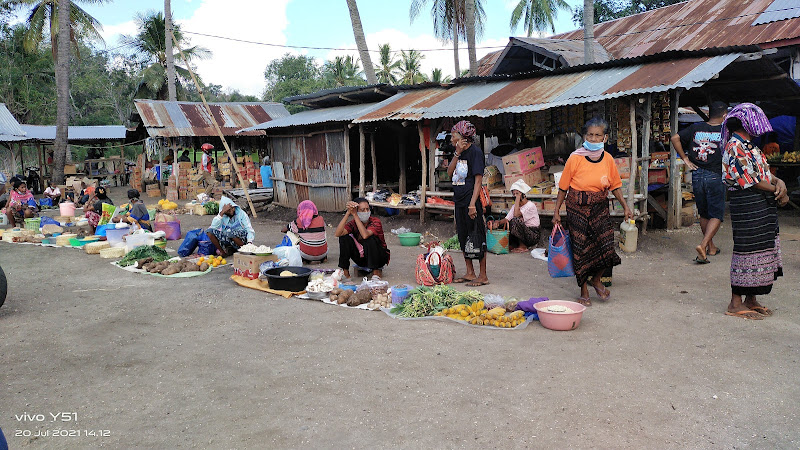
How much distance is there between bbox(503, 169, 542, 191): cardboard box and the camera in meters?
10.1

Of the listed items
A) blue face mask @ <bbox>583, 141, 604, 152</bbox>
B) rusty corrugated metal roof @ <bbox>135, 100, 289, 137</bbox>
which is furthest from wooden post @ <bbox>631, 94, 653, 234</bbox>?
rusty corrugated metal roof @ <bbox>135, 100, 289, 137</bbox>

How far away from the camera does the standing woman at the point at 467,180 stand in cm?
632

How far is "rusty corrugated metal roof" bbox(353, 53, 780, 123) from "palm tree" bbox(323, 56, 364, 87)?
27161 millimetres

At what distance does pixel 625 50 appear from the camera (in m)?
16.0

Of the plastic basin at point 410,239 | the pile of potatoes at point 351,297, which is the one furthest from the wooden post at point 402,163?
the pile of potatoes at point 351,297

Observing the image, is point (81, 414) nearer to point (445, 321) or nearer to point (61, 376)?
point (61, 376)

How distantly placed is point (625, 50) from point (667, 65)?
7899 mm

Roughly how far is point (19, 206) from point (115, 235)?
19.9ft

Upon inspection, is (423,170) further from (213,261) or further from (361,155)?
(213,261)

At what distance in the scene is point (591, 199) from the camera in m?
5.38

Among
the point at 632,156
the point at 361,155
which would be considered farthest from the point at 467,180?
the point at 361,155

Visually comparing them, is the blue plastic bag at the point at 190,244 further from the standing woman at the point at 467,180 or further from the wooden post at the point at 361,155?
the standing woman at the point at 467,180

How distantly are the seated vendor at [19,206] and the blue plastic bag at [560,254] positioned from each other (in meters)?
13.5

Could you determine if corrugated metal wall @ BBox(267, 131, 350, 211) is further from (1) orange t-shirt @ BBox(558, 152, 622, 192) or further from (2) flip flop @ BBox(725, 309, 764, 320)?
(2) flip flop @ BBox(725, 309, 764, 320)
